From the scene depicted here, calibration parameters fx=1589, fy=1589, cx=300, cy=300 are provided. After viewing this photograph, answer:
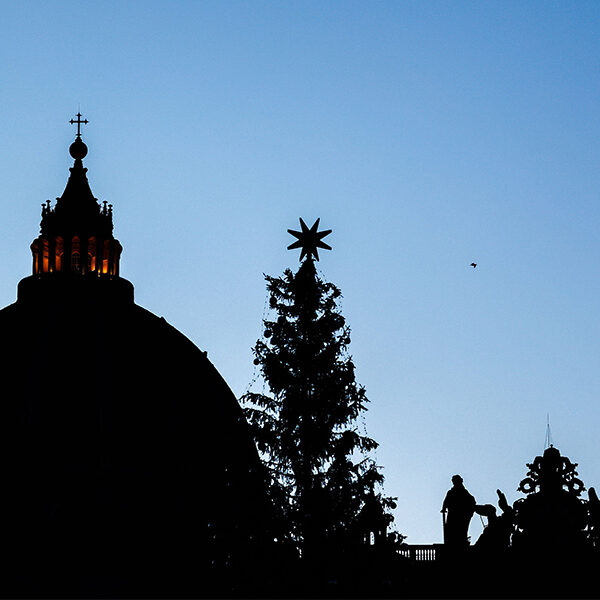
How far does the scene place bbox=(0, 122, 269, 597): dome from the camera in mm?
79562

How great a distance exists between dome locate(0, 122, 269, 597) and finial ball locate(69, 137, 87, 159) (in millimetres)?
17858

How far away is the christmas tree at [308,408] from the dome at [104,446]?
95.7 feet

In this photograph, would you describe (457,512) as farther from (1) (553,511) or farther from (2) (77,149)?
(2) (77,149)

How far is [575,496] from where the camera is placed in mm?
35875

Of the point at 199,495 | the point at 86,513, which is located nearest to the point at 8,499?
the point at 86,513

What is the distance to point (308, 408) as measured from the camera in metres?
45.8

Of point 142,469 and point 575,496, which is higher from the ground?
point 142,469

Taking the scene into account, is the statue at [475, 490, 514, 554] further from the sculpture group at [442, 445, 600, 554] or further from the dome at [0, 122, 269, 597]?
the dome at [0, 122, 269, 597]

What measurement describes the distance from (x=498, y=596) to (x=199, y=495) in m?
46.2

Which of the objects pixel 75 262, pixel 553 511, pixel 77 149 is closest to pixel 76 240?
pixel 75 262

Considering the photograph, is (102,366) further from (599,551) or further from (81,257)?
(599,551)

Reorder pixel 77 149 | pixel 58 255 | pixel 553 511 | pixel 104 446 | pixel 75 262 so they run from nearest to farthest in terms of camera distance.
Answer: pixel 553 511 → pixel 104 446 → pixel 58 255 → pixel 75 262 → pixel 77 149

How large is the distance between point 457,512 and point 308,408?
9.07m

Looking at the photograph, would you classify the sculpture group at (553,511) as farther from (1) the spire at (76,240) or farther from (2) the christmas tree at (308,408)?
(1) the spire at (76,240)
